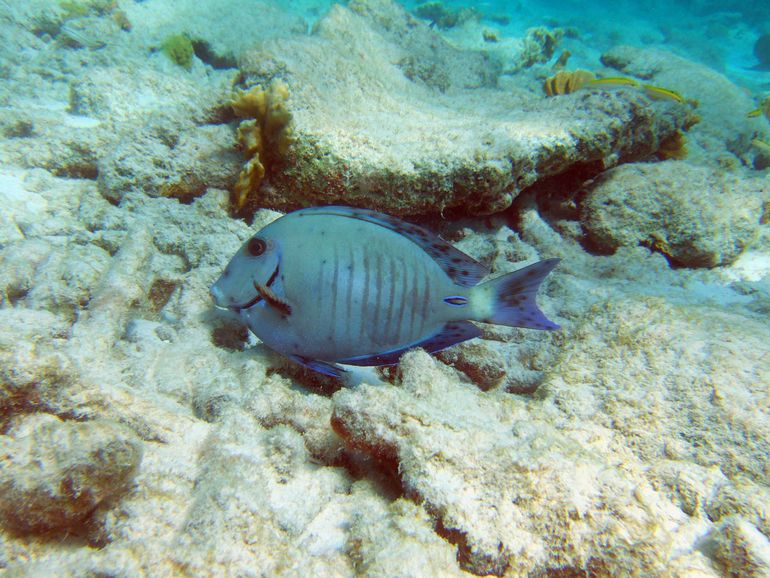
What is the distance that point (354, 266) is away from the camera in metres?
1.86

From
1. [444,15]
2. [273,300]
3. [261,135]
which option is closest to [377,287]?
[273,300]

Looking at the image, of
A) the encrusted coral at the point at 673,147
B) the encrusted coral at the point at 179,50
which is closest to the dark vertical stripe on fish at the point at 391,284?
the encrusted coral at the point at 673,147

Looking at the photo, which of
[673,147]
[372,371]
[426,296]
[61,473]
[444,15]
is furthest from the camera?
[444,15]

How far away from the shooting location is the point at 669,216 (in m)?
3.56

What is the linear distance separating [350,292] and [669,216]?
3.26 metres

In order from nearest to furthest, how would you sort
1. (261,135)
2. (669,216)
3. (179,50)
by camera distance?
(261,135), (669,216), (179,50)

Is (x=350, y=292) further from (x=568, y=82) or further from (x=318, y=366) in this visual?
(x=568, y=82)

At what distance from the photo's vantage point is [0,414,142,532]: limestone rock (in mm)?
1131

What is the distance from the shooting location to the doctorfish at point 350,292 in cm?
185

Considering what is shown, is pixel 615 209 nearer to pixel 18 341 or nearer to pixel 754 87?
pixel 18 341

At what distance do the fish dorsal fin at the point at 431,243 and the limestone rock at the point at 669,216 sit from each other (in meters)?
2.19

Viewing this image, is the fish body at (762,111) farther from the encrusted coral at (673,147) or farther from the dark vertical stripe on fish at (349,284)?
the dark vertical stripe on fish at (349,284)

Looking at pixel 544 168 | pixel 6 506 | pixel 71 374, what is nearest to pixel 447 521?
pixel 6 506

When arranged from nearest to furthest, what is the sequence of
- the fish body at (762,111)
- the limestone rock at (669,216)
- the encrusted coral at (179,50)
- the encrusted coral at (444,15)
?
the limestone rock at (669,216) < the encrusted coral at (179,50) < the fish body at (762,111) < the encrusted coral at (444,15)
